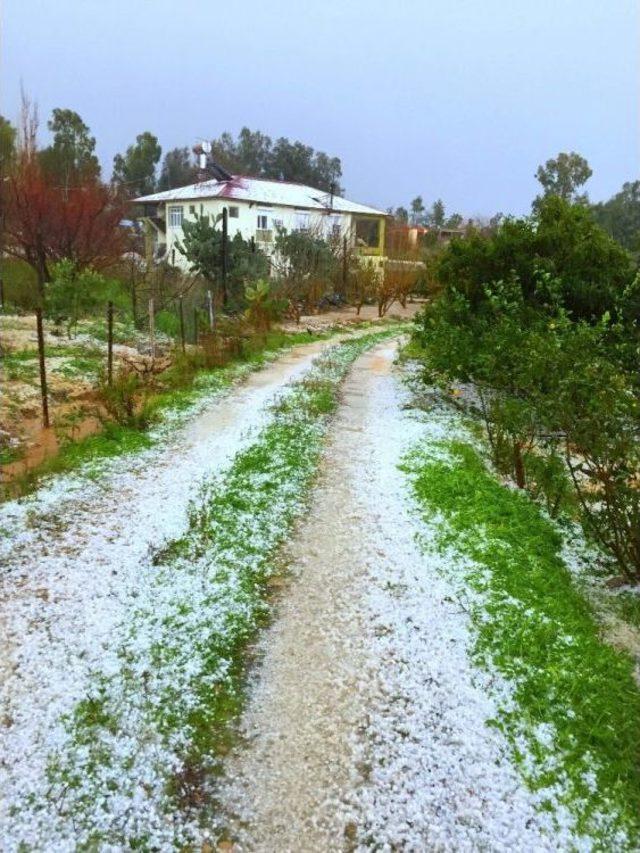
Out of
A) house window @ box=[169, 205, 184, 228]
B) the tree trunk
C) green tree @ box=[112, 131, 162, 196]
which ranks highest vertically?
green tree @ box=[112, 131, 162, 196]

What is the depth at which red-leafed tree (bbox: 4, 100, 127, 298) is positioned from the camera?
72.1 feet

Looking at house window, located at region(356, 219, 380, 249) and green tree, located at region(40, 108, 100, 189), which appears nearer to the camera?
green tree, located at region(40, 108, 100, 189)

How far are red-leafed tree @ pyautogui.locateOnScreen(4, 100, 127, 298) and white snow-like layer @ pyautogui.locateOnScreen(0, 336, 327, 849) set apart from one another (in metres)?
16.2

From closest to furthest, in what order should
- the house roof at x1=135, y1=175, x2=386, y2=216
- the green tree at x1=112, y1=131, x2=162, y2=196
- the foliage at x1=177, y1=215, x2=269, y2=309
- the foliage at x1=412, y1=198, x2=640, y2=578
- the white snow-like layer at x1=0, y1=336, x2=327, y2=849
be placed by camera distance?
the white snow-like layer at x1=0, y1=336, x2=327, y2=849 < the foliage at x1=412, y1=198, x2=640, y2=578 < the foliage at x1=177, y1=215, x2=269, y2=309 < the house roof at x1=135, y1=175, x2=386, y2=216 < the green tree at x1=112, y1=131, x2=162, y2=196

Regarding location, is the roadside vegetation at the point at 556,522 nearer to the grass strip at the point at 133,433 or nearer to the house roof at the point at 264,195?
the grass strip at the point at 133,433

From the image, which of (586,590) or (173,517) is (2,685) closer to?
(173,517)

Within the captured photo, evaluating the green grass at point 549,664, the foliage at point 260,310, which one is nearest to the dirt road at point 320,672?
the green grass at point 549,664

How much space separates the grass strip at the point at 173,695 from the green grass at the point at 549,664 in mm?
1617

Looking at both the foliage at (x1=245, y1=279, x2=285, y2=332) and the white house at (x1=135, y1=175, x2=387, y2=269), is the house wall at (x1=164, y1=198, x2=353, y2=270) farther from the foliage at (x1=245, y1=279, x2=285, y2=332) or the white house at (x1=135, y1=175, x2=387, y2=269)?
the foliage at (x1=245, y1=279, x2=285, y2=332)

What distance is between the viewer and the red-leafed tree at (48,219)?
22.0 meters

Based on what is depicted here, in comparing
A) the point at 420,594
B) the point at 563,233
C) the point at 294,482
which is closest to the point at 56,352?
the point at 294,482

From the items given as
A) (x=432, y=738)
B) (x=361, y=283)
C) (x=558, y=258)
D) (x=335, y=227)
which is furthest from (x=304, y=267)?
(x=432, y=738)

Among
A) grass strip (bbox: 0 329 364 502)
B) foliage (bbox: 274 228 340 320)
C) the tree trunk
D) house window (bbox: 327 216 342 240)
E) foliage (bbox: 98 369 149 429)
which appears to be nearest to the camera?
grass strip (bbox: 0 329 364 502)

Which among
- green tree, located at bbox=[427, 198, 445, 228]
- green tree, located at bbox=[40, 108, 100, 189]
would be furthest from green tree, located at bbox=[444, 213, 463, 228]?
green tree, located at bbox=[40, 108, 100, 189]
